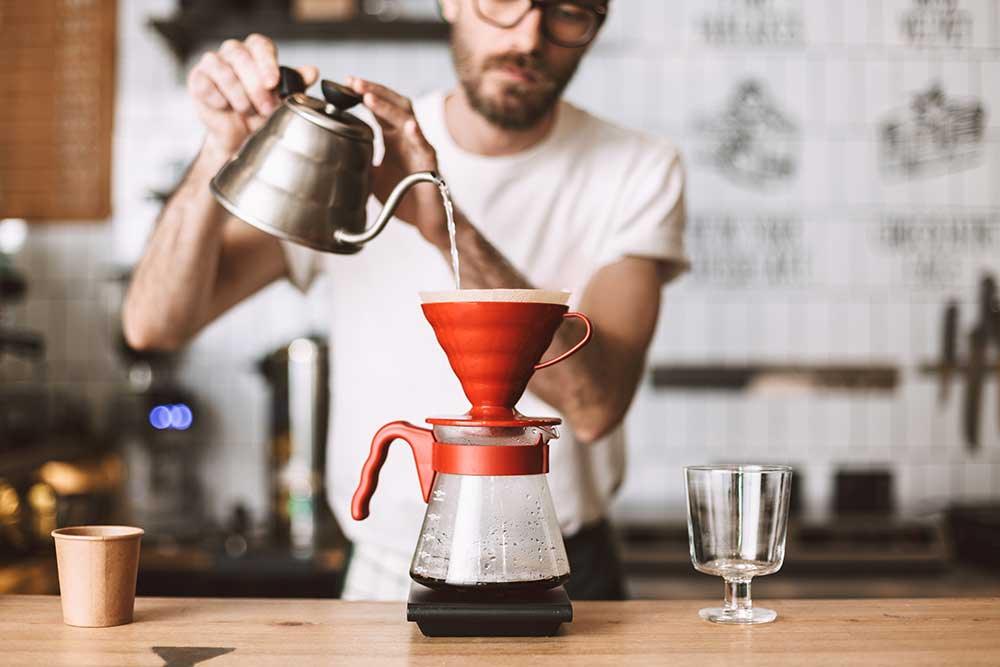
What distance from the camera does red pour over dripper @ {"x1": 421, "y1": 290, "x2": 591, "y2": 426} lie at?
3.18ft

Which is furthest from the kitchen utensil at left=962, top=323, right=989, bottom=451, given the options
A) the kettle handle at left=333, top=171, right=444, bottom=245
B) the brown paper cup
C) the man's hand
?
the brown paper cup

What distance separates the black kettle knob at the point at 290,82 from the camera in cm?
114

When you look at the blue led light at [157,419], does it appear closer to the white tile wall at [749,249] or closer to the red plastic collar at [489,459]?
the white tile wall at [749,249]

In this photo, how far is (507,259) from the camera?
1.60 m

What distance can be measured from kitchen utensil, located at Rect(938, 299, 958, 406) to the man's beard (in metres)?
2.05

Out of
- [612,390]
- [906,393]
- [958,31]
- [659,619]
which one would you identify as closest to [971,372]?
[906,393]

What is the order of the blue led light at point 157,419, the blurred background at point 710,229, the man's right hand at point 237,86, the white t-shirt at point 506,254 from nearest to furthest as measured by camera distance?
the man's right hand at point 237,86 → the white t-shirt at point 506,254 → the blue led light at point 157,419 → the blurred background at point 710,229

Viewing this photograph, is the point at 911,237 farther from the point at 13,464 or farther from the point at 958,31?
the point at 13,464

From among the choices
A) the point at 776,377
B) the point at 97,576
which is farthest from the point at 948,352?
the point at 97,576

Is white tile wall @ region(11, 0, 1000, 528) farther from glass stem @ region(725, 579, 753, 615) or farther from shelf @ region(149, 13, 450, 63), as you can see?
glass stem @ region(725, 579, 753, 615)

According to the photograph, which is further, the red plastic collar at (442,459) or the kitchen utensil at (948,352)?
the kitchen utensil at (948,352)

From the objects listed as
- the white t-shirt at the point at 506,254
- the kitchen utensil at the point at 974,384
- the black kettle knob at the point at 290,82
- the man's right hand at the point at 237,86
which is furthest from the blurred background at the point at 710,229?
the black kettle knob at the point at 290,82

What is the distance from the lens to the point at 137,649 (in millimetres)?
958

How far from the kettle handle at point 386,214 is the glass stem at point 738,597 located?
19.3 inches
